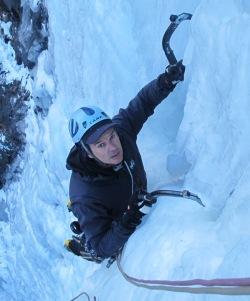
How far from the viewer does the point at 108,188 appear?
2844 mm

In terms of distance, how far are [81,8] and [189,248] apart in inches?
113

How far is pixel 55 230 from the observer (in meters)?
6.04

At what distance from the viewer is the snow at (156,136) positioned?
6.35 ft

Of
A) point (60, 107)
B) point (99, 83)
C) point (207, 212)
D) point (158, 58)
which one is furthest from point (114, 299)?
point (60, 107)

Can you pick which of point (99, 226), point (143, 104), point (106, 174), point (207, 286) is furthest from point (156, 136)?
point (207, 286)

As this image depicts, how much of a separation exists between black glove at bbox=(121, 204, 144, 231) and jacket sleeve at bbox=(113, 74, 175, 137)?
649 millimetres

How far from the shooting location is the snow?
6.35 ft

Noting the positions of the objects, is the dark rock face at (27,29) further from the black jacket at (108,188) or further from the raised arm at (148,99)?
the black jacket at (108,188)

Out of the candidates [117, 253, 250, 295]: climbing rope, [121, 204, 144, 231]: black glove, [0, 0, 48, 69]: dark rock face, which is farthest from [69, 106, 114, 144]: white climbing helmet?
[0, 0, 48, 69]: dark rock face

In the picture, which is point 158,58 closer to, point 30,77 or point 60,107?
point 60,107

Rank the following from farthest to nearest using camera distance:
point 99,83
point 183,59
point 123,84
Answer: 1. point 99,83
2. point 123,84
3. point 183,59

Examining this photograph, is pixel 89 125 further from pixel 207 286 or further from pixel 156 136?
pixel 207 286

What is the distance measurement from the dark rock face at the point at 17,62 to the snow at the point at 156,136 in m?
0.19

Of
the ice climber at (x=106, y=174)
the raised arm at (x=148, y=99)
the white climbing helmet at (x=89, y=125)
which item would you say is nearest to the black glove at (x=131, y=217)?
the ice climber at (x=106, y=174)
